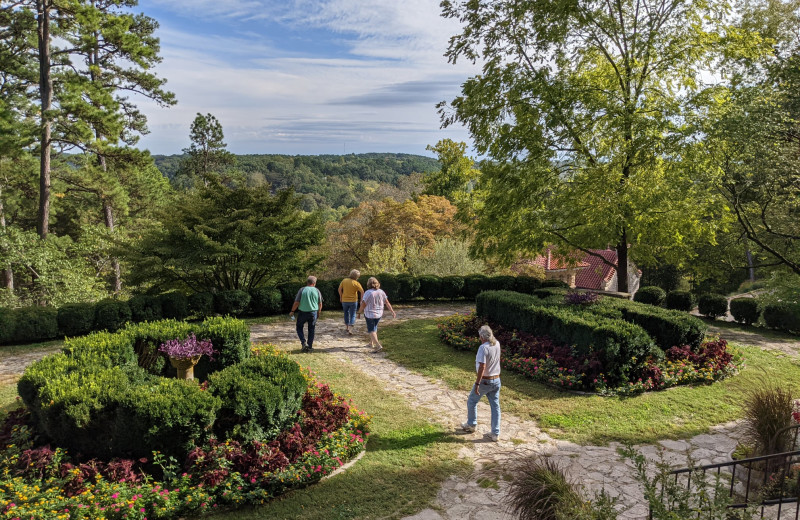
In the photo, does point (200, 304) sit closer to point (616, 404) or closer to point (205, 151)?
point (616, 404)

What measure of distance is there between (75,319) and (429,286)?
10.1 m

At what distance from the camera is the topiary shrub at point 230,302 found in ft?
41.9

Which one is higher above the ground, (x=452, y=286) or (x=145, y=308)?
(x=452, y=286)

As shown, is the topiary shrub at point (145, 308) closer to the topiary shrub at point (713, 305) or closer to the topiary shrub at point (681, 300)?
the topiary shrub at point (681, 300)

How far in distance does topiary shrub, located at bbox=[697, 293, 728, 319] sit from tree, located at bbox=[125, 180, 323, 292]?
Result: 42.7ft

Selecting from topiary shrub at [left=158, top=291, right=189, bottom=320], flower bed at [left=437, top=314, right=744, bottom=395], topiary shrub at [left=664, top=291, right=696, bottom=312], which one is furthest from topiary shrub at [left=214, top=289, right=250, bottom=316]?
topiary shrub at [left=664, top=291, right=696, bottom=312]

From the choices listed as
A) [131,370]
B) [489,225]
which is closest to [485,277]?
[489,225]

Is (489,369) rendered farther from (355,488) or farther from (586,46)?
(586,46)

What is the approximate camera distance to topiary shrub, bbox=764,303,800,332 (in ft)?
43.6

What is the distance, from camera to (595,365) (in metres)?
8.05

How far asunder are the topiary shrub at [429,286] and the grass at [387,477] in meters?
8.85

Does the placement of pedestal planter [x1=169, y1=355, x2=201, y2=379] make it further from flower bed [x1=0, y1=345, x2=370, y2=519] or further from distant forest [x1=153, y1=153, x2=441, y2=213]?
distant forest [x1=153, y1=153, x2=441, y2=213]

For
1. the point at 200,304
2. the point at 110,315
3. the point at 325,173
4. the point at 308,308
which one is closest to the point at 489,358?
the point at 308,308

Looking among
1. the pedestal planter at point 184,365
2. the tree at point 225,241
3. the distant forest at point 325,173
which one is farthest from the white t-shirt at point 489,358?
the distant forest at point 325,173
